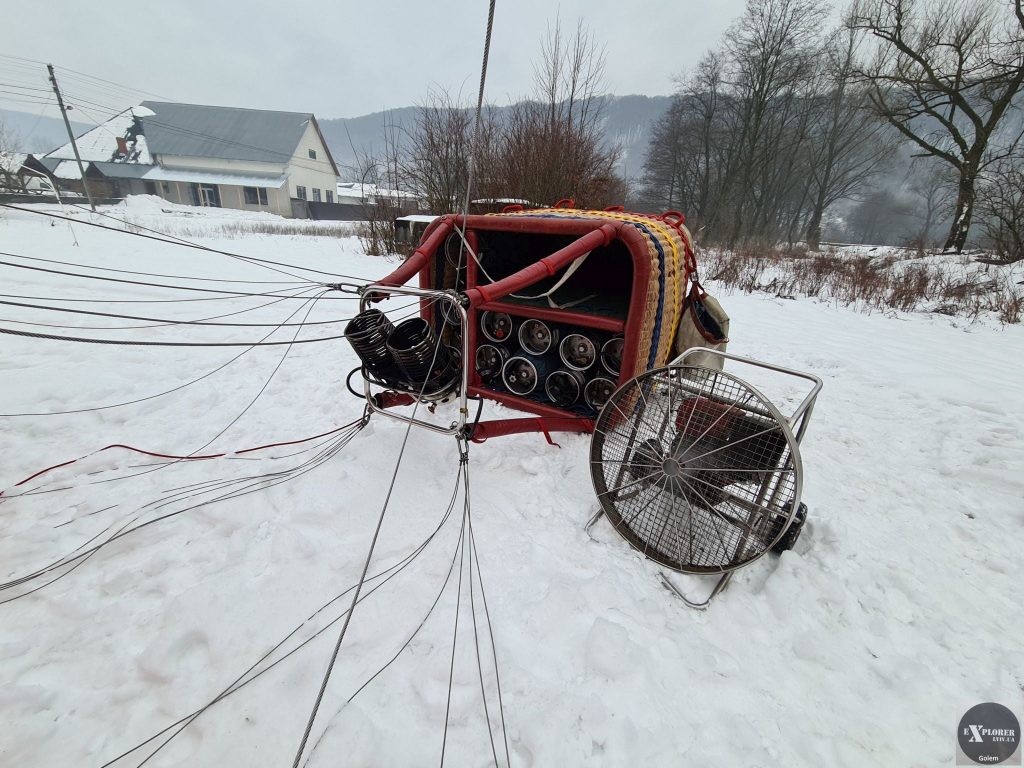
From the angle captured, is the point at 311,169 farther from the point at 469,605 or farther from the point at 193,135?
the point at 469,605

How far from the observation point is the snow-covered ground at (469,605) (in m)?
1.19

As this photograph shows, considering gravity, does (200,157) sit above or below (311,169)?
below

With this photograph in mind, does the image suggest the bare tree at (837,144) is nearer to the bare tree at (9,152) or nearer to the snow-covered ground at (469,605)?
the snow-covered ground at (469,605)

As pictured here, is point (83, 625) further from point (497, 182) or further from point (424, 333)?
point (497, 182)

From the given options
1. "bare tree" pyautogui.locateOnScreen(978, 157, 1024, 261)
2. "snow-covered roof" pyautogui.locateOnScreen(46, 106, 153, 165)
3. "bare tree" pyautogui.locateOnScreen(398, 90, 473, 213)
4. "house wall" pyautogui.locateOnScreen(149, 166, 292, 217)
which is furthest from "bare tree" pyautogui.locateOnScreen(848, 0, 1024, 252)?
"snow-covered roof" pyautogui.locateOnScreen(46, 106, 153, 165)

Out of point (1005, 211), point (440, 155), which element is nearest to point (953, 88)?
point (1005, 211)

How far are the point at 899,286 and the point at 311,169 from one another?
128 feet

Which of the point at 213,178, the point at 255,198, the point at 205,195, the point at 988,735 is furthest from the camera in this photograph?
the point at 255,198

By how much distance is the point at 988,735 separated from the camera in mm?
1193

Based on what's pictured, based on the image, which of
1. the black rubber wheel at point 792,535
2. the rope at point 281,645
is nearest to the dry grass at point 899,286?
the black rubber wheel at point 792,535

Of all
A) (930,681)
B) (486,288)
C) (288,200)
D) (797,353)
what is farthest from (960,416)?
(288,200)

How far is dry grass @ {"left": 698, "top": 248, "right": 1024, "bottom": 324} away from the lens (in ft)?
21.2

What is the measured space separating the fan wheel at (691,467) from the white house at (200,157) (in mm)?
36133

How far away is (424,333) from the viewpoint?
193 cm
